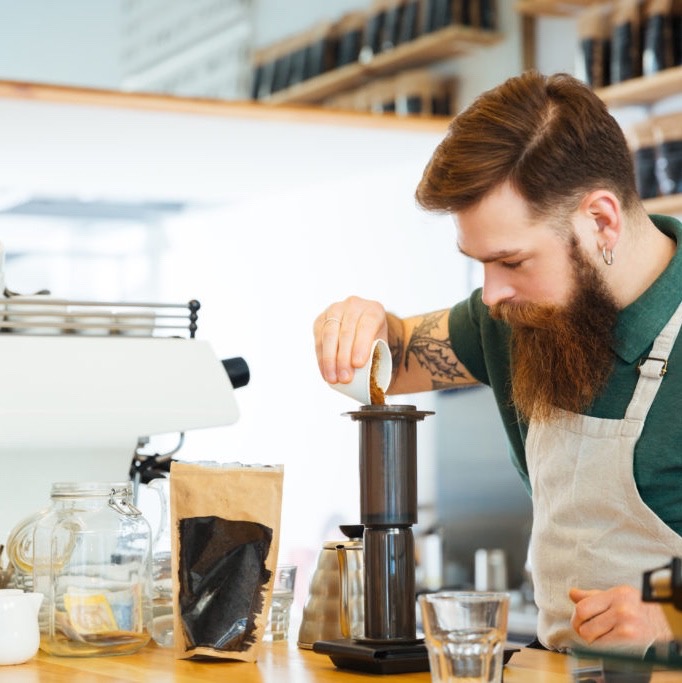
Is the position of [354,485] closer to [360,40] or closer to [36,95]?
[360,40]

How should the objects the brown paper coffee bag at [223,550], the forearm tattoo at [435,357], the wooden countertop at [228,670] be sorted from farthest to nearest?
the forearm tattoo at [435,357] < the brown paper coffee bag at [223,550] < the wooden countertop at [228,670]

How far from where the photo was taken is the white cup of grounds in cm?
148

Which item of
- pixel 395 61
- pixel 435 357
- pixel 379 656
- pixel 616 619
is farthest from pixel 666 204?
pixel 379 656

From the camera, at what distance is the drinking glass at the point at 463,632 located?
3.43ft

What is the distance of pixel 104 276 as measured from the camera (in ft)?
18.9

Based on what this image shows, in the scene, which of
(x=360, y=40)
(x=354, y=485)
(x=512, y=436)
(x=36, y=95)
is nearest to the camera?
(x=512, y=436)

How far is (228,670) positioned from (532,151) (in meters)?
0.78

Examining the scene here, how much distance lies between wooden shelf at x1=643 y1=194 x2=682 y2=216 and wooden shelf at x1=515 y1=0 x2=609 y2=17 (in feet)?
2.61

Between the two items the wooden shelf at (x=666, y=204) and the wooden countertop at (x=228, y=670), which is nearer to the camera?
the wooden countertop at (x=228, y=670)

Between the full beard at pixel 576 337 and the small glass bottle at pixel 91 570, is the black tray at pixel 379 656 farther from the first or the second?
the full beard at pixel 576 337

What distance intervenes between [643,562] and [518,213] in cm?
49

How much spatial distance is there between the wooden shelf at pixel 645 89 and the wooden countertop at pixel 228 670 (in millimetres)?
2628

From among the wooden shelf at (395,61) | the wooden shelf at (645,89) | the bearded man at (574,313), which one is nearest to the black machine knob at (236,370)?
the bearded man at (574,313)

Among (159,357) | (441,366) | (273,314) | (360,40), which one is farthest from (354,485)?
(159,357)
